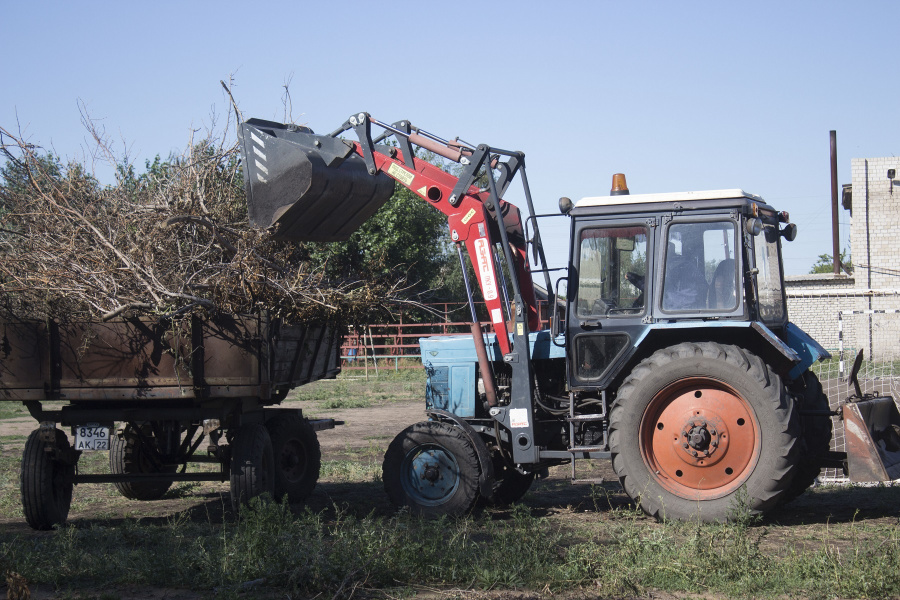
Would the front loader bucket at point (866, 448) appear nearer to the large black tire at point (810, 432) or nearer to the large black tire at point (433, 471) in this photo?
the large black tire at point (810, 432)

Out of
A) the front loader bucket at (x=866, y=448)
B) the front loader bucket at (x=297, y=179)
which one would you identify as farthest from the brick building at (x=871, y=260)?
the front loader bucket at (x=297, y=179)

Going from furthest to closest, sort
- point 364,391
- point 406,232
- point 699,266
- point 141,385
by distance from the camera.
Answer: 1. point 406,232
2. point 364,391
3. point 699,266
4. point 141,385

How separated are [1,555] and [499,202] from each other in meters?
4.61

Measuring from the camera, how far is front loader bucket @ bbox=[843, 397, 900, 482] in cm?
661

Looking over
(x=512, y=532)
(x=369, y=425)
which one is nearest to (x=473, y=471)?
(x=512, y=532)

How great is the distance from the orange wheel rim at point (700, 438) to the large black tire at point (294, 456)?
3.42m

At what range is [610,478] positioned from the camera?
980cm

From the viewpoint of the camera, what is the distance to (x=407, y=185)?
7.94 meters

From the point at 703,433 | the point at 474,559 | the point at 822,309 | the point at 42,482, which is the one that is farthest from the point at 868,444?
the point at 822,309

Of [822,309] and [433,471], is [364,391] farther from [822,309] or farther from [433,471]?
[822,309]

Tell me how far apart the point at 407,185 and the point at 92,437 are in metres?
3.41

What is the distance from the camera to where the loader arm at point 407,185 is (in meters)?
7.63

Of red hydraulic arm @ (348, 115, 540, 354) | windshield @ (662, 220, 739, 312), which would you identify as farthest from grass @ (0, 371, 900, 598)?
red hydraulic arm @ (348, 115, 540, 354)

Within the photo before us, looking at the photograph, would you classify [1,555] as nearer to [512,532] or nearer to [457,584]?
[457,584]
